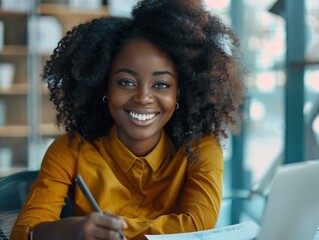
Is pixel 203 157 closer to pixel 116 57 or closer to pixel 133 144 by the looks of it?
pixel 133 144

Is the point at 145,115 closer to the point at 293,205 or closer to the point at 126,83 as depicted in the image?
the point at 126,83

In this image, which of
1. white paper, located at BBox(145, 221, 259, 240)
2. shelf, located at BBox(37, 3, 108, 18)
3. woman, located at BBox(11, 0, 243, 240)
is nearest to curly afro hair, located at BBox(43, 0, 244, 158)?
woman, located at BBox(11, 0, 243, 240)

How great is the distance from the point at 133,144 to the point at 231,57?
12.4 inches

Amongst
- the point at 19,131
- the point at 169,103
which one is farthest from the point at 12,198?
the point at 19,131

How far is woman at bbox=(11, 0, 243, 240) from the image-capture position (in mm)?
1134

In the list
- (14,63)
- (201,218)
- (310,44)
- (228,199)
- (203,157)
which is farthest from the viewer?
(14,63)

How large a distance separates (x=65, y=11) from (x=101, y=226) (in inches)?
141

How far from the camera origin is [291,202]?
0.79m

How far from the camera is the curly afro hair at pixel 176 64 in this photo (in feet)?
3.85

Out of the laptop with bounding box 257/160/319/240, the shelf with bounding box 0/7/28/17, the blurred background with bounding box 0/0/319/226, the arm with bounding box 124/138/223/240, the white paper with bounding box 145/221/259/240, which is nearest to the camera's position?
the laptop with bounding box 257/160/319/240

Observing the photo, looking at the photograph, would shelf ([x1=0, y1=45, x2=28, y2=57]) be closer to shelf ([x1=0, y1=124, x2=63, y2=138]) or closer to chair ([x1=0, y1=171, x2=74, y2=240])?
shelf ([x1=0, y1=124, x2=63, y2=138])

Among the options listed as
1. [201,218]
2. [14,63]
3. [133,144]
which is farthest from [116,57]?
[14,63]

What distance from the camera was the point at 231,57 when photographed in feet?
4.07

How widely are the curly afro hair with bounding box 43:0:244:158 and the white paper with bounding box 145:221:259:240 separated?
263mm
